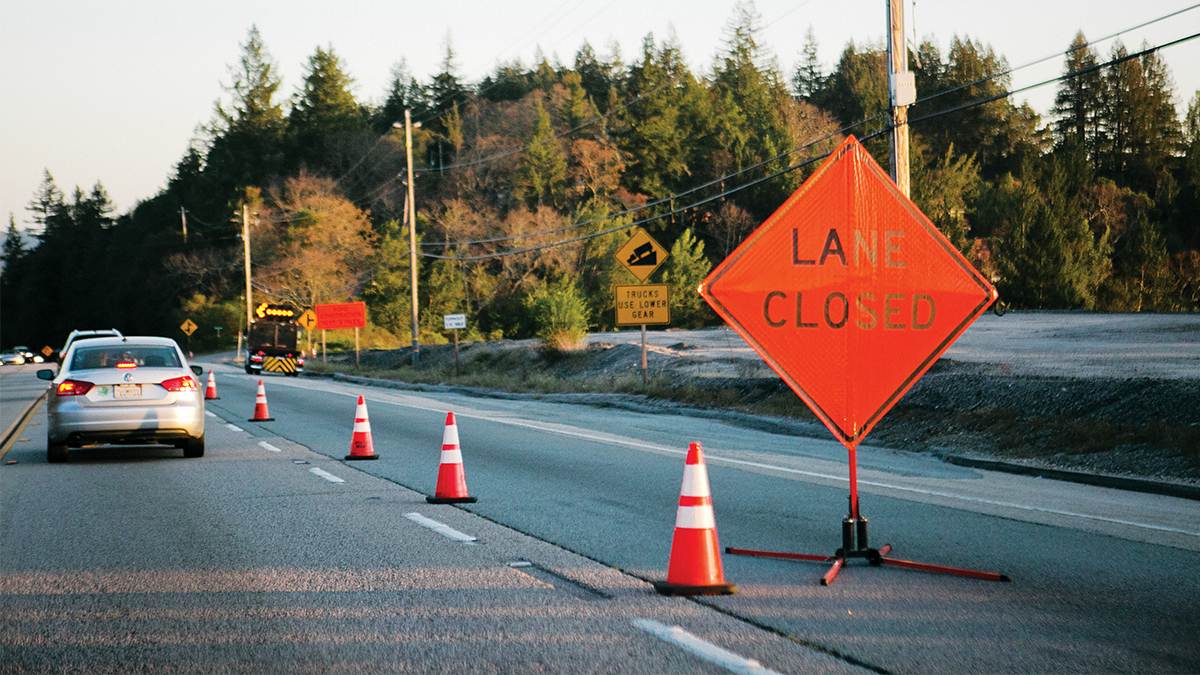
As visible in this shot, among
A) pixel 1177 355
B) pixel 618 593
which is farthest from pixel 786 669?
pixel 1177 355

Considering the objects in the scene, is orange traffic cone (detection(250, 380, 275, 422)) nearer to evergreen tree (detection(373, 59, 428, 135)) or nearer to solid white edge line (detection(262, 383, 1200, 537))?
solid white edge line (detection(262, 383, 1200, 537))

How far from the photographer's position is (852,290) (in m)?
6.99

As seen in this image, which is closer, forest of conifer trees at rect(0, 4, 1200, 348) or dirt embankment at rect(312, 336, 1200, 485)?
dirt embankment at rect(312, 336, 1200, 485)

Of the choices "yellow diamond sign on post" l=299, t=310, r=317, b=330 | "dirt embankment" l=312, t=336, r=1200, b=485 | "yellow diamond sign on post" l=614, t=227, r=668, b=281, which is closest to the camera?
"dirt embankment" l=312, t=336, r=1200, b=485

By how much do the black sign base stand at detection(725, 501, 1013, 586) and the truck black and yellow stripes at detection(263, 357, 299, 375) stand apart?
147 feet

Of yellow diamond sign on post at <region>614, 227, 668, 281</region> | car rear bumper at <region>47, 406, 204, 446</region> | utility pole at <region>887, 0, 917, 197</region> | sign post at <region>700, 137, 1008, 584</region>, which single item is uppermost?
utility pole at <region>887, 0, 917, 197</region>

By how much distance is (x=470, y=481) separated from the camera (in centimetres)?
1102

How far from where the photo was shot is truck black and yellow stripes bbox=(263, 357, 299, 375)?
49031 mm

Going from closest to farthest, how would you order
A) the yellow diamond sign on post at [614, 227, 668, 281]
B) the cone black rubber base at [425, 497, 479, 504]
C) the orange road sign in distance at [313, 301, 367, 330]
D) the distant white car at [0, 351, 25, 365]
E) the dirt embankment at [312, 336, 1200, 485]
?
the cone black rubber base at [425, 497, 479, 504], the dirt embankment at [312, 336, 1200, 485], the yellow diamond sign on post at [614, 227, 668, 281], the orange road sign in distance at [313, 301, 367, 330], the distant white car at [0, 351, 25, 365]

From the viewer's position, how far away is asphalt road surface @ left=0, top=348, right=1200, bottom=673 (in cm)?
493

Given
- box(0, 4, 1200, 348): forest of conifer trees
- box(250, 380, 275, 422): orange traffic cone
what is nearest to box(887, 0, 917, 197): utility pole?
box(250, 380, 275, 422): orange traffic cone

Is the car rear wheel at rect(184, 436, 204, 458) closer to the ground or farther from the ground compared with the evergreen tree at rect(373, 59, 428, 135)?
closer to the ground

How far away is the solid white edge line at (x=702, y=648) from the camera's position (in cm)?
461

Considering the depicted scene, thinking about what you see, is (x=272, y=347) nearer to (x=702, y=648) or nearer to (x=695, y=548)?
(x=695, y=548)
